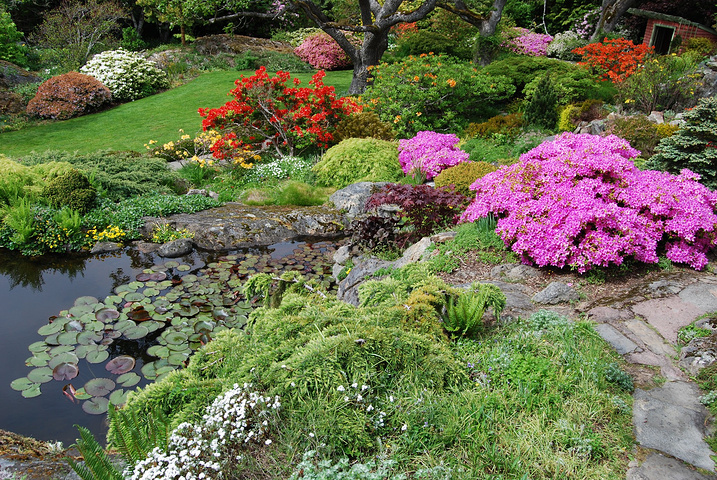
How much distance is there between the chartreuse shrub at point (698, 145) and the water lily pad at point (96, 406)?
7012 millimetres

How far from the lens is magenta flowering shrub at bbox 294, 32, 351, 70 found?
67.6 ft

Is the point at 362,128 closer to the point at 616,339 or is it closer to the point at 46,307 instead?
the point at 46,307

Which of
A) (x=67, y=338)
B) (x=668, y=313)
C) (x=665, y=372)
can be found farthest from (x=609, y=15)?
(x=67, y=338)

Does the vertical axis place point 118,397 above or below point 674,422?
below

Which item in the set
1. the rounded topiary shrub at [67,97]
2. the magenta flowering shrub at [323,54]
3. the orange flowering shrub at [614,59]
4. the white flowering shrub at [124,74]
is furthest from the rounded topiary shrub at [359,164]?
the magenta flowering shrub at [323,54]

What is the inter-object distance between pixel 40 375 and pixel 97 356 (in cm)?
52

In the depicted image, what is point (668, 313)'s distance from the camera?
4.05 metres

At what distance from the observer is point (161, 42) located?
24.9m

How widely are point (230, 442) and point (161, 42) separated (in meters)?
27.2

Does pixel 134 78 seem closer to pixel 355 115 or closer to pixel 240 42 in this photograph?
pixel 240 42

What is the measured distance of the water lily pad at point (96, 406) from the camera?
4.21 metres

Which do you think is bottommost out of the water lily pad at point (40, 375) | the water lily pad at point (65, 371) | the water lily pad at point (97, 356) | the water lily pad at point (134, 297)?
the water lily pad at point (40, 375)

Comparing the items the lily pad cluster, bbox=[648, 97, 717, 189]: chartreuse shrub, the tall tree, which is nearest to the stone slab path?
bbox=[648, 97, 717, 189]: chartreuse shrub

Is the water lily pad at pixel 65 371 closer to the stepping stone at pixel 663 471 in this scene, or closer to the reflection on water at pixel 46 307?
the reflection on water at pixel 46 307
